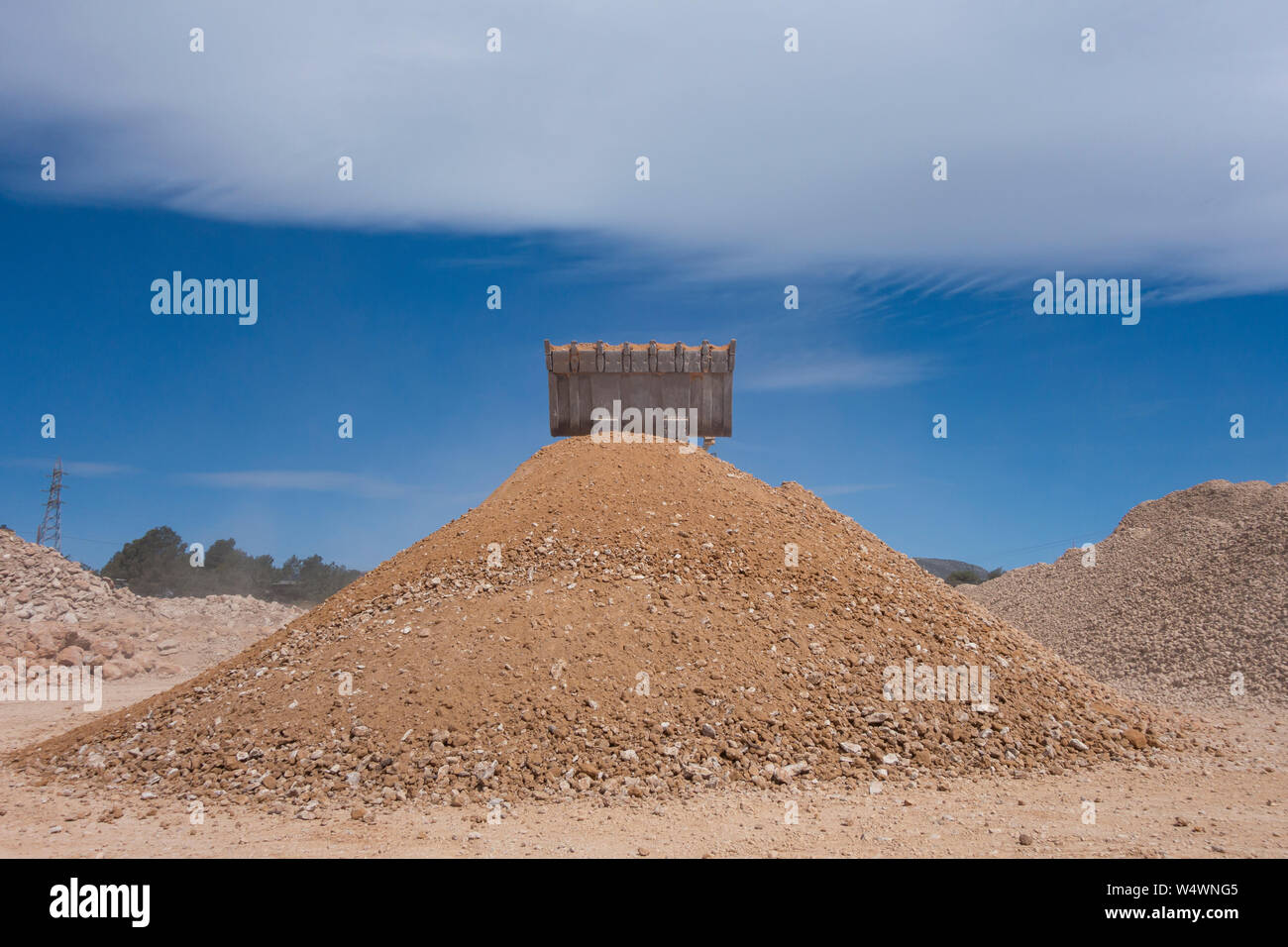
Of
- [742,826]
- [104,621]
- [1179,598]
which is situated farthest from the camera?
[104,621]

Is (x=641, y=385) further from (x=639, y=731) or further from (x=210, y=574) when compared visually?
(x=210, y=574)

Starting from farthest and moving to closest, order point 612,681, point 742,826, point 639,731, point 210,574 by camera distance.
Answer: point 210,574 → point 612,681 → point 639,731 → point 742,826

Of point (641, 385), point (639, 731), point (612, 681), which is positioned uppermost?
point (641, 385)

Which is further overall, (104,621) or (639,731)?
(104,621)

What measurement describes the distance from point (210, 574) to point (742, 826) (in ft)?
102

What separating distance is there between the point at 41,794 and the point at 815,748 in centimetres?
725

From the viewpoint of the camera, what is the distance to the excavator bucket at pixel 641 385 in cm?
1390

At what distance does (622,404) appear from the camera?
46.1 feet

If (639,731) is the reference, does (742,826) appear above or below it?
below

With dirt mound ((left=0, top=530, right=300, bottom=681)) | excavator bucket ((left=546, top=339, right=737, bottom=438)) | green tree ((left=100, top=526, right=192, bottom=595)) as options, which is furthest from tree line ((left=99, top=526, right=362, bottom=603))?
excavator bucket ((left=546, top=339, right=737, bottom=438))

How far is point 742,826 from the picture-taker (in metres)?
6.40

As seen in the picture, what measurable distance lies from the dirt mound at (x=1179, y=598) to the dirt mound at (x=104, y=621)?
688 inches

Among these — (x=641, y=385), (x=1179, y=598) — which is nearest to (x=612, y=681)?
(x=641, y=385)

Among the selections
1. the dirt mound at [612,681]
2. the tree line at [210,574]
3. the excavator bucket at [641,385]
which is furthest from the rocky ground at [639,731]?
the tree line at [210,574]
